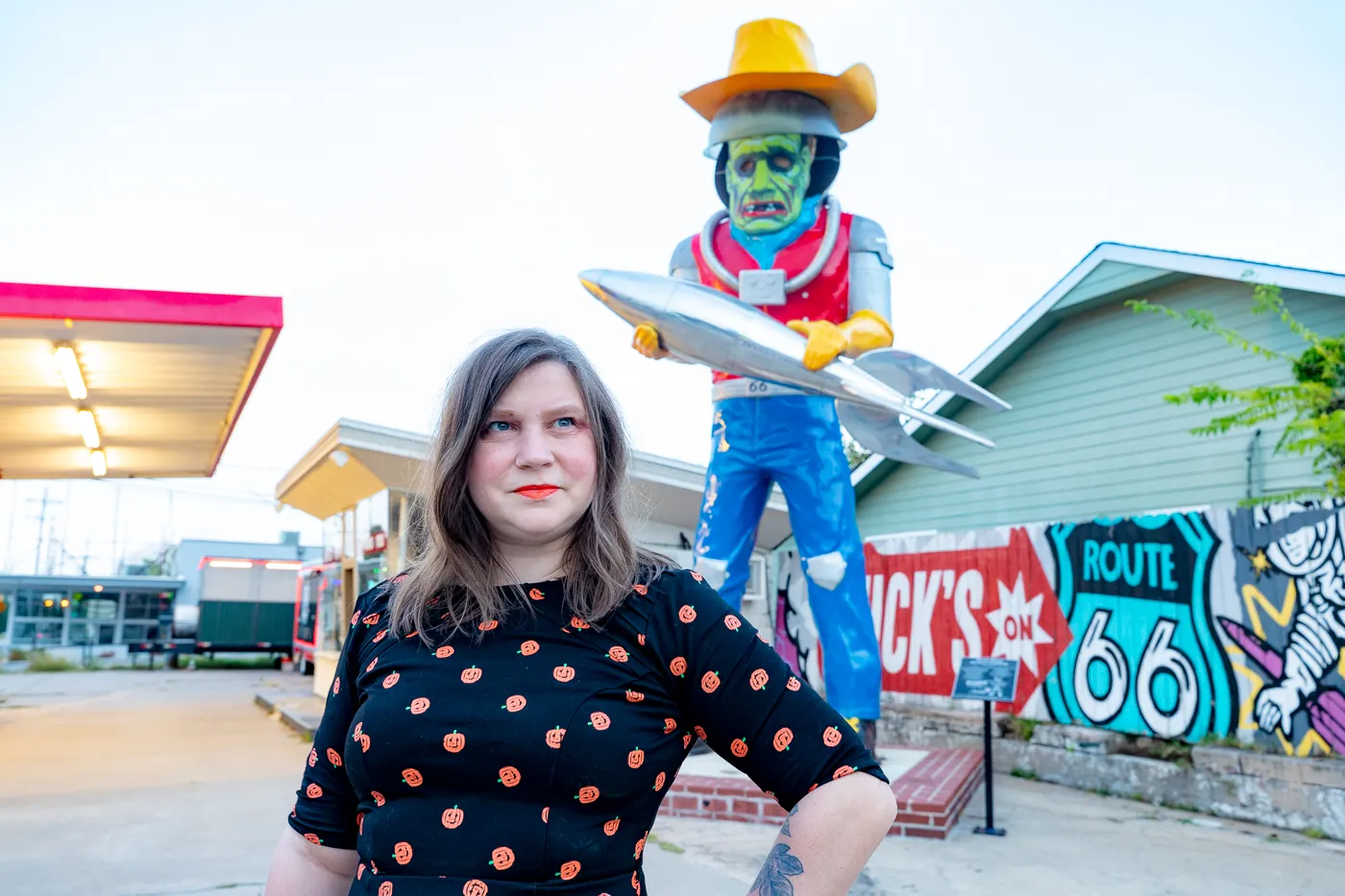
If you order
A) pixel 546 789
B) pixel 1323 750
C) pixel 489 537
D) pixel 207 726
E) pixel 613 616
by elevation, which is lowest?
pixel 207 726

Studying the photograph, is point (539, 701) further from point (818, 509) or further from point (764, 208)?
point (764, 208)

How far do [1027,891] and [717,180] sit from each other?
3987 mm

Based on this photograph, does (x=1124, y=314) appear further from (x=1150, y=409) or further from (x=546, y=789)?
(x=546, y=789)

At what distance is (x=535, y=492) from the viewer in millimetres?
1642

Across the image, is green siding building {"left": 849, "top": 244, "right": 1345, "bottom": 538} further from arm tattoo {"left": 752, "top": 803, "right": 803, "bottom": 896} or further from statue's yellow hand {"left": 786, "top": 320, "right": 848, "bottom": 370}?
arm tattoo {"left": 752, "top": 803, "right": 803, "bottom": 896}

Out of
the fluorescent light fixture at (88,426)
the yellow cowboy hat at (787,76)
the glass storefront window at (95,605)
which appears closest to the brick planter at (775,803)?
the yellow cowboy hat at (787,76)

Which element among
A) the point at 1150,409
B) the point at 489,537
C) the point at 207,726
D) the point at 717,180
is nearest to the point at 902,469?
the point at 1150,409

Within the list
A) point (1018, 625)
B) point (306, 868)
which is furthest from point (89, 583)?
point (306, 868)

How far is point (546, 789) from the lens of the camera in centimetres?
143

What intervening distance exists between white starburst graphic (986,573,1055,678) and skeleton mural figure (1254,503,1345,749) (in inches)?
76.6

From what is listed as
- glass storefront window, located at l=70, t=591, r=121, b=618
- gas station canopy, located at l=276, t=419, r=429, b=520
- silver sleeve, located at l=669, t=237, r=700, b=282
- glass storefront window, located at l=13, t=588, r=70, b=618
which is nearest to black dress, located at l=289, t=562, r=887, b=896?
silver sleeve, located at l=669, t=237, r=700, b=282

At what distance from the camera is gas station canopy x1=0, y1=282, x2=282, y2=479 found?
630cm

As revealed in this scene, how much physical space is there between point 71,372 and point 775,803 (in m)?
6.10

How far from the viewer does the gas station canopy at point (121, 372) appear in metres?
6.30
